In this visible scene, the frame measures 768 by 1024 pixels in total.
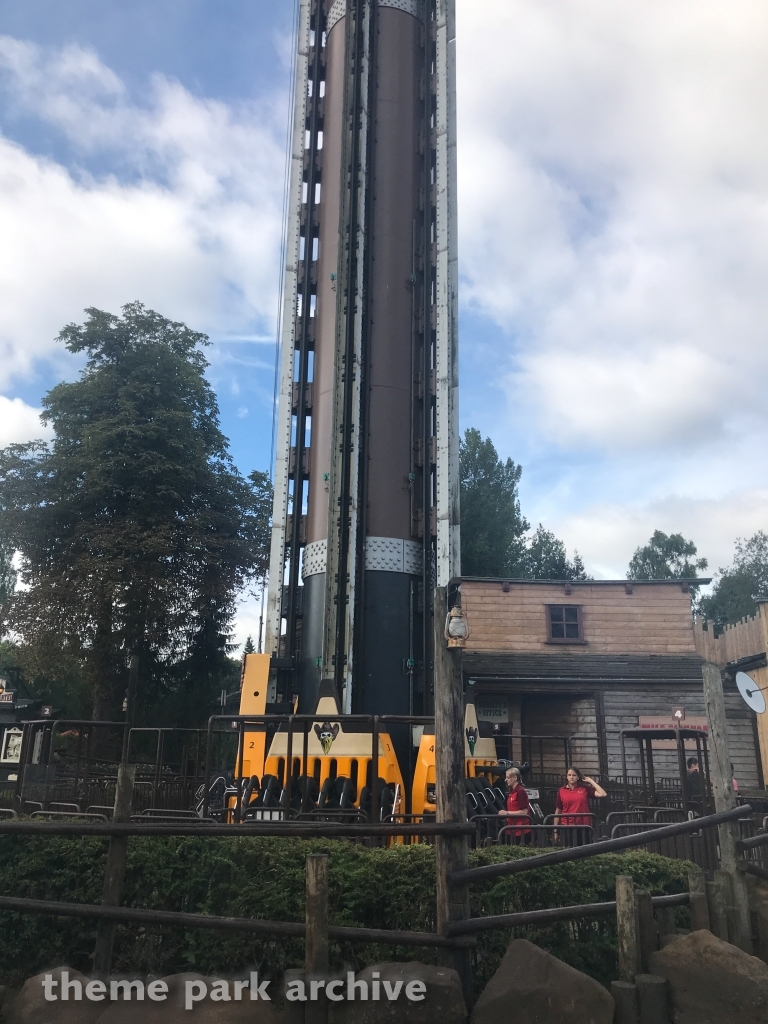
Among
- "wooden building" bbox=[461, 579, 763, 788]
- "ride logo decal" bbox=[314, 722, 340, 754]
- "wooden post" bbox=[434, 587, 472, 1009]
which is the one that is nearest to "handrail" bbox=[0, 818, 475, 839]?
"wooden post" bbox=[434, 587, 472, 1009]

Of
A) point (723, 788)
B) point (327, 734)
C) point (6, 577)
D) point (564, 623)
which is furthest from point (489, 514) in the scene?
point (723, 788)

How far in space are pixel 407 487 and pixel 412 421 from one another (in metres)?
1.05

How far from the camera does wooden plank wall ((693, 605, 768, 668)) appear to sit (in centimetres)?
2186

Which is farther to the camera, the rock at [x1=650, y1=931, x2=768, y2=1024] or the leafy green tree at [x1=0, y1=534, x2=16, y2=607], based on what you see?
the leafy green tree at [x1=0, y1=534, x2=16, y2=607]

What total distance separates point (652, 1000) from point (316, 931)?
198cm

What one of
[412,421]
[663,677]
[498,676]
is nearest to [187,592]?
[498,676]

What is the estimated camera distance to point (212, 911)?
5539 millimetres

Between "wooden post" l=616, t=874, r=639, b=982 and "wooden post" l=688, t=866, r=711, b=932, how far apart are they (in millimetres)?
871

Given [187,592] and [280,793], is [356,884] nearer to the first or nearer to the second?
[280,793]

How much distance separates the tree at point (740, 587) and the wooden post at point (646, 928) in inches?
1880

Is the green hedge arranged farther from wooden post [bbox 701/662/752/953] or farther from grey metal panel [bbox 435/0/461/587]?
grey metal panel [bbox 435/0/461/587]

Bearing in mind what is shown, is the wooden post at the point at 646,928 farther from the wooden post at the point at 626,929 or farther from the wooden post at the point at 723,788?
the wooden post at the point at 723,788

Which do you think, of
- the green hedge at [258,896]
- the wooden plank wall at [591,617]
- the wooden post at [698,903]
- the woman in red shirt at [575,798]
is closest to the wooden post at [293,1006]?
the green hedge at [258,896]

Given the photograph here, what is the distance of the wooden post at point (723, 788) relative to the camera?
5961 mm
